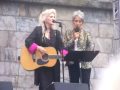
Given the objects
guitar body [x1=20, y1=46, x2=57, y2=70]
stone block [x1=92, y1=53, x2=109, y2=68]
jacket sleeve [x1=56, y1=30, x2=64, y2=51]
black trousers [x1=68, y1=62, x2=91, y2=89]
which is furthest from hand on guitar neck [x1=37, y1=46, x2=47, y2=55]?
stone block [x1=92, y1=53, x2=109, y2=68]

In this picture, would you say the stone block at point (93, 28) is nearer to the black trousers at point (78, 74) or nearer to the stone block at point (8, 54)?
the stone block at point (8, 54)

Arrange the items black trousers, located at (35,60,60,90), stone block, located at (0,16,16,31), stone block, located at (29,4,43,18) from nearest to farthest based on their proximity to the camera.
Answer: black trousers, located at (35,60,60,90), stone block, located at (0,16,16,31), stone block, located at (29,4,43,18)

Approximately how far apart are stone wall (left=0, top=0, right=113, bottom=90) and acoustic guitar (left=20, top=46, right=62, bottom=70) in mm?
1857

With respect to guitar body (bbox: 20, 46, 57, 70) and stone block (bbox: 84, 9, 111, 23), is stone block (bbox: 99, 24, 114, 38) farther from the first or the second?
guitar body (bbox: 20, 46, 57, 70)

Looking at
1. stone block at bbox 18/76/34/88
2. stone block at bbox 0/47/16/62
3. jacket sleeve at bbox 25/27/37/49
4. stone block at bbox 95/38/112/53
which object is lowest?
stone block at bbox 18/76/34/88

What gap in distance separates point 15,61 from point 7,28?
2.15ft

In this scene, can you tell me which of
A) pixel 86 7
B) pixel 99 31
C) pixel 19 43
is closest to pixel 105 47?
pixel 99 31

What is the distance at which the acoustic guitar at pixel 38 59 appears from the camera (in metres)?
5.41

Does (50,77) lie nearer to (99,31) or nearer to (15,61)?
(15,61)

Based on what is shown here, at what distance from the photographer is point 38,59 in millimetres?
5523

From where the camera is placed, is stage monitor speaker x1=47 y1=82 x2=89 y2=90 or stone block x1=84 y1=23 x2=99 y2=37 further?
stone block x1=84 y1=23 x2=99 y2=37

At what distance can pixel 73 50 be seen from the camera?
17.3 feet

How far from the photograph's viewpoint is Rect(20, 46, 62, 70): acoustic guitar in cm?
541

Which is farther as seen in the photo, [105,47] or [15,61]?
[105,47]
